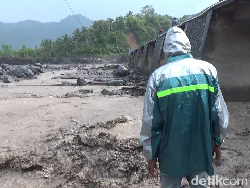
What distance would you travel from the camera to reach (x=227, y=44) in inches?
247

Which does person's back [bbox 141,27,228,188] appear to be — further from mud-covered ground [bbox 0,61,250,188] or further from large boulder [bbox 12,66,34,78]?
large boulder [bbox 12,66,34,78]

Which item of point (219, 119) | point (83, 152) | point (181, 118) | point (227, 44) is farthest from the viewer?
point (227, 44)

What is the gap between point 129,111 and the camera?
5680mm

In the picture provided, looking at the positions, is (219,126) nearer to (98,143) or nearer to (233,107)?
(98,143)

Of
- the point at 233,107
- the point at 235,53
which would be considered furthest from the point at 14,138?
the point at 235,53

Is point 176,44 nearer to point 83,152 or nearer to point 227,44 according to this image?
point 83,152

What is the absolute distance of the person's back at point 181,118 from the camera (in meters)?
2.19

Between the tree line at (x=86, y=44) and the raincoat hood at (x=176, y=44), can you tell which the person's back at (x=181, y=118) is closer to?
the raincoat hood at (x=176, y=44)

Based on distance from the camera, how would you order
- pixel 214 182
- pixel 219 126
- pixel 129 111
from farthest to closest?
pixel 129 111, pixel 214 182, pixel 219 126

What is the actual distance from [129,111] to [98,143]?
1.69 metres

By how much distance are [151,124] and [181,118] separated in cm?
→ 25

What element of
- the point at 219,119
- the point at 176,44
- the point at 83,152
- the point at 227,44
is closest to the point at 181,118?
the point at 219,119

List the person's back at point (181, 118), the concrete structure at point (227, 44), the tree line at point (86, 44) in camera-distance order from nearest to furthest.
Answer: the person's back at point (181, 118) → the concrete structure at point (227, 44) → the tree line at point (86, 44)

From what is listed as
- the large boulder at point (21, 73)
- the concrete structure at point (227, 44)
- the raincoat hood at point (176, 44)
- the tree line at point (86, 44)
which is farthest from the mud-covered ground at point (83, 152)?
the tree line at point (86, 44)
